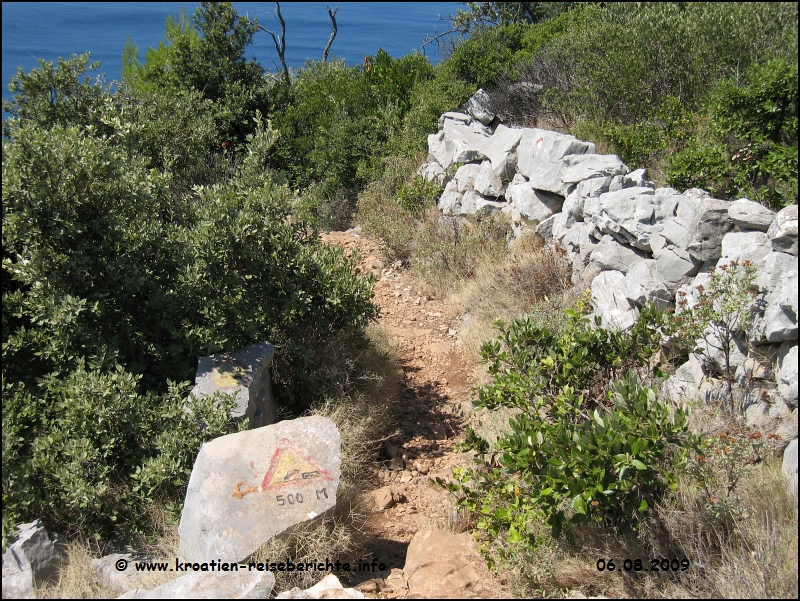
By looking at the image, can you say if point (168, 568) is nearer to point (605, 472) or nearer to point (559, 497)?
point (559, 497)

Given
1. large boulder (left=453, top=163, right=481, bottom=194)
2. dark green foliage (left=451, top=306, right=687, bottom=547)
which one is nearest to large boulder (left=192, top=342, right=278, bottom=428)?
dark green foliage (left=451, top=306, right=687, bottom=547)

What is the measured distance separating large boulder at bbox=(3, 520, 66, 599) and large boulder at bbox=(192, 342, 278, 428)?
4.08ft

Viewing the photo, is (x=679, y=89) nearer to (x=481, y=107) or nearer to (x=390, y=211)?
(x=481, y=107)

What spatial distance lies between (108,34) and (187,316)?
66.4 feet

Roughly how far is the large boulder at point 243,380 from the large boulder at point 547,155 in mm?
3809

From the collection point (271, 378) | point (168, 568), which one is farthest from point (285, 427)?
point (271, 378)

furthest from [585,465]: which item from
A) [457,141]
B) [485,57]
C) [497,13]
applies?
[497,13]

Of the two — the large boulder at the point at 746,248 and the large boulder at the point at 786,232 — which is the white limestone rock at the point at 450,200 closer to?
the large boulder at the point at 746,248

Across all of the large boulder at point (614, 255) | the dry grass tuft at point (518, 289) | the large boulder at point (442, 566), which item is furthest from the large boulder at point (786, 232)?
the large boulder at point (442, 566)

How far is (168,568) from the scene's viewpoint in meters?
3.58

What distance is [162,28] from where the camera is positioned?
21.6 meters

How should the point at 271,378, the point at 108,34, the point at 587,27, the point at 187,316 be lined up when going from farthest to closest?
the point at 108,34 → the point at 587,27 → the point at 271,378 → the point at 187,316

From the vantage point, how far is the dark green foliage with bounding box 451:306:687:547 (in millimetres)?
3186

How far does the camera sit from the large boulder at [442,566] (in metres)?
3.43
